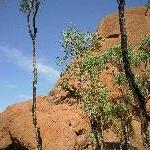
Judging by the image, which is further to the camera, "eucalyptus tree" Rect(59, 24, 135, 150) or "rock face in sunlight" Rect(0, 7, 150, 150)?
"rock face in sunlight" Rect(0, 7, 150, 150)

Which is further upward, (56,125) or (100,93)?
(100,93)

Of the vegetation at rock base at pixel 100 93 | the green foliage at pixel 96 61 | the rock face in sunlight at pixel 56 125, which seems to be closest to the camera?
the vegetation at rock base at pixel 100 93

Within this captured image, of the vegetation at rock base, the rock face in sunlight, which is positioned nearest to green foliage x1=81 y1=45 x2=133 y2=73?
the vegetation at rock base

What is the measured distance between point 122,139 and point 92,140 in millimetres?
4301

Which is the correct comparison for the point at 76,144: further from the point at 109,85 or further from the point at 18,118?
the point at 109,85

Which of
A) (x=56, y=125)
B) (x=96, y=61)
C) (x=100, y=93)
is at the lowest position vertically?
(x=56, y=125)

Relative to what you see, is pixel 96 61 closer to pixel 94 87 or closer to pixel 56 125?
pixel 94 87

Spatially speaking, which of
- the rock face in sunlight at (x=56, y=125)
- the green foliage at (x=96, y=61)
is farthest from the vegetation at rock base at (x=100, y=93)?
the rock face in sunlight at (x=56, y=125)

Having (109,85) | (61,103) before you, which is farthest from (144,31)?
(61,103)

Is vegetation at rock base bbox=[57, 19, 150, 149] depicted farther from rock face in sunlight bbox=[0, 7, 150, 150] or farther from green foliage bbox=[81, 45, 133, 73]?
rock face in sunlight bbox=[0, 7, 150, 150]

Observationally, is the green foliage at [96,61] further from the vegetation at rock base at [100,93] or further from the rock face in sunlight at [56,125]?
the rock face in sunlight at [56,125]

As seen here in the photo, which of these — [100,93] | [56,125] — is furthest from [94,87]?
[56,125]

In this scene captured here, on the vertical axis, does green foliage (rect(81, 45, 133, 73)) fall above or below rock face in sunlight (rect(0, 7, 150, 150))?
above

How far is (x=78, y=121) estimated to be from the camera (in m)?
65.5
